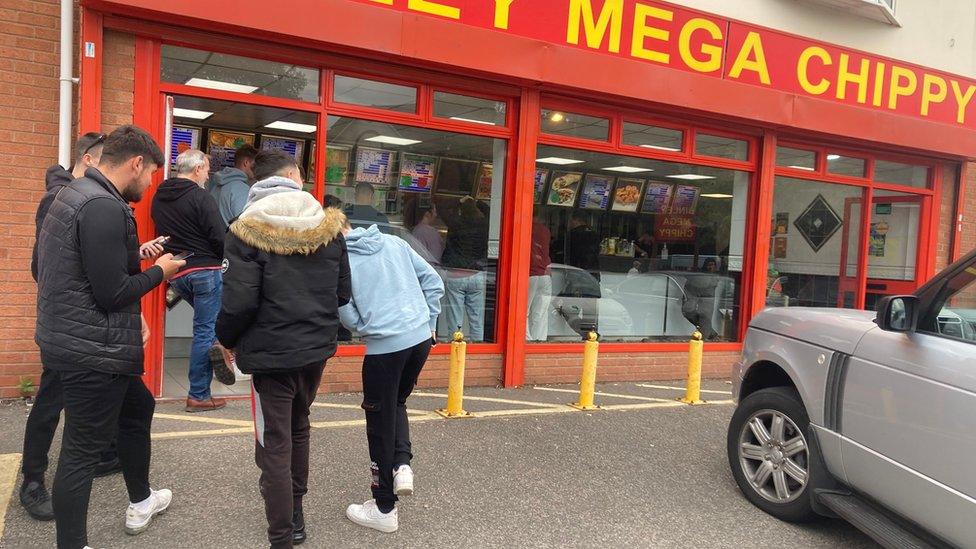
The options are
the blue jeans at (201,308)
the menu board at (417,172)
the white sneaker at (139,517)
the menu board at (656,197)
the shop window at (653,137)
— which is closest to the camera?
the white sneaker at (139,517)

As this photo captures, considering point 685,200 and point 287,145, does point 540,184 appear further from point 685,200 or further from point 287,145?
point 287,145

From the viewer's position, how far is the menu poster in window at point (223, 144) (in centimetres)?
667

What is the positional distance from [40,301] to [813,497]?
3967 millimetres

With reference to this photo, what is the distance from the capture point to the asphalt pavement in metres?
3.67

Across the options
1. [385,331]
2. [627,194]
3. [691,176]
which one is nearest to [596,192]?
[627,194]

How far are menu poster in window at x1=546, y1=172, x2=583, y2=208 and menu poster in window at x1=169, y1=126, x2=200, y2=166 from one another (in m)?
3.48

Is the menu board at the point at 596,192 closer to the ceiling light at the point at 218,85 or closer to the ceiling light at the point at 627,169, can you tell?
the ceiling light at the point at 627,169

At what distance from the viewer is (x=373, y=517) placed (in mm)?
3723

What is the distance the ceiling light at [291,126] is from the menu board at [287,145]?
0.12 m

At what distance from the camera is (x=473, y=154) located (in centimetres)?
702

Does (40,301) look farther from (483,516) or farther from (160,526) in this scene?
(483,516)

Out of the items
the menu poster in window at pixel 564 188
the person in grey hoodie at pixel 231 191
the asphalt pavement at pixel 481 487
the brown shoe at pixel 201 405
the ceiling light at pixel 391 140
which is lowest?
the asphalt pavement at pixel 481 487

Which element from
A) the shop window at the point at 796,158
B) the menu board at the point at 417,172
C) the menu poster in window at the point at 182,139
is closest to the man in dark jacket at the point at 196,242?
the menu poster in window at the point at 182,139

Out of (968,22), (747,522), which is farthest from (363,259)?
(968,22)
